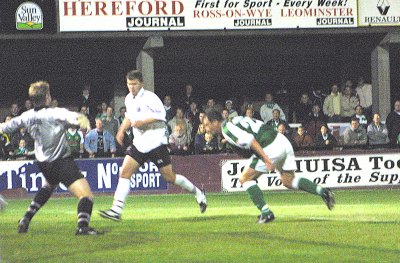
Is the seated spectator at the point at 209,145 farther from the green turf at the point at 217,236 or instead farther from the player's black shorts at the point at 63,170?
the player's black shorts at the point at 63,170

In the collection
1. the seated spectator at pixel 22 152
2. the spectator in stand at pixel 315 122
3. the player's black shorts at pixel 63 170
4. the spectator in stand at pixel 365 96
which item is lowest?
the seated spectator at pixel 22 152

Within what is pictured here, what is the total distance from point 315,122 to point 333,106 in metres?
1.43

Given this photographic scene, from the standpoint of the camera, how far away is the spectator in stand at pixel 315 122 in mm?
26297

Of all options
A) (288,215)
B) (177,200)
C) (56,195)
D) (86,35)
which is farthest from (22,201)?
(288,215)

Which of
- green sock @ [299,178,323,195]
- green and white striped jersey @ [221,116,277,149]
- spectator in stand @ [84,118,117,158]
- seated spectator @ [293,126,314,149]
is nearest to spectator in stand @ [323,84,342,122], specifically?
seated spectator @ [293,126,314,149]

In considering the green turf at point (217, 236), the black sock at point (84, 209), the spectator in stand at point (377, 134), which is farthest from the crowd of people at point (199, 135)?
the black sock at point (84, 209)

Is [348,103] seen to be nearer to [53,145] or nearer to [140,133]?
[140,133]

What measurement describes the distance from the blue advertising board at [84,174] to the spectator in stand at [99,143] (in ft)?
0.54

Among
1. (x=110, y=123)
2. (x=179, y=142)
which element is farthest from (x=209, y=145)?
(x=110, y=123)

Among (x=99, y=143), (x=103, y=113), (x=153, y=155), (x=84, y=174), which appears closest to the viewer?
(x=153, y=155)

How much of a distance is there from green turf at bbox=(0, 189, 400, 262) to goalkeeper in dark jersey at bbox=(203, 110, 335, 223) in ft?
1.39

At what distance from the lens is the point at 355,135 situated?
83.3ft

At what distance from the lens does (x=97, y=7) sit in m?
27.3

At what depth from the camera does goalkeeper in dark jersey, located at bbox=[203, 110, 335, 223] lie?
47.1ft
